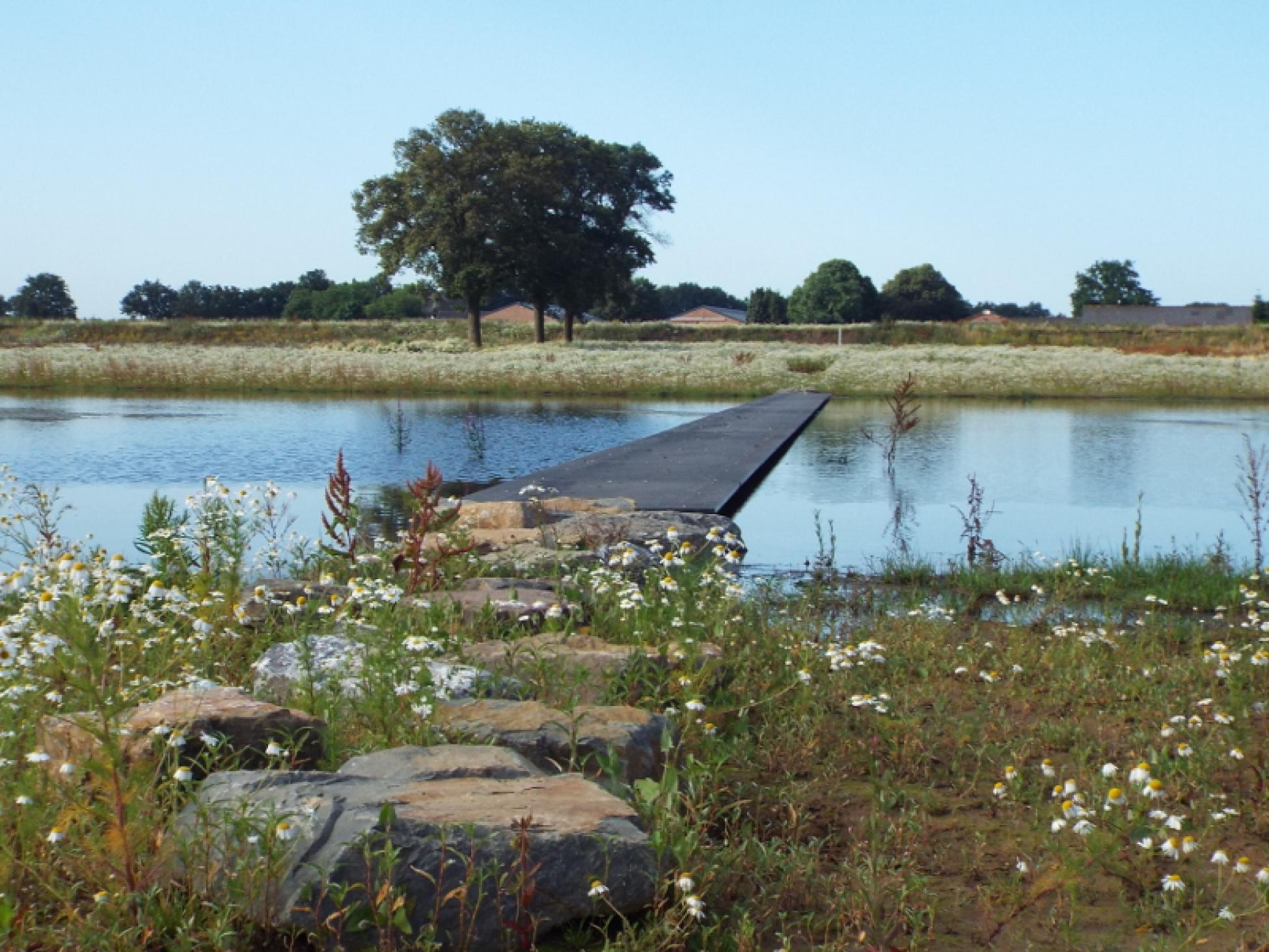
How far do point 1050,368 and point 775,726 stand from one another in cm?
2897

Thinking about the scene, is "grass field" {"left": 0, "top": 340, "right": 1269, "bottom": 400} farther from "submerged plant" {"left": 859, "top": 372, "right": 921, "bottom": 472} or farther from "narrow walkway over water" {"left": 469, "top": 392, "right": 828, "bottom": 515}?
"narrow walkway over water" {"left": 469, "top": 392, "right": 828, "bottom": 515}

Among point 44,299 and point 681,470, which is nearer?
point 681,470

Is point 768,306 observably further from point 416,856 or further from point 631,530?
point 416,856

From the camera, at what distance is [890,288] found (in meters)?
97.9

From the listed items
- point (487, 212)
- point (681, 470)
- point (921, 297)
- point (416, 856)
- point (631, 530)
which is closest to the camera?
point (416, 856)

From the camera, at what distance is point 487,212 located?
45750 mm

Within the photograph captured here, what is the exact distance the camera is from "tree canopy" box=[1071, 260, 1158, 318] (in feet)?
338

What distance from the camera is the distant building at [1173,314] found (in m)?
76.8

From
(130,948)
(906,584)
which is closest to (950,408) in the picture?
(906,584)

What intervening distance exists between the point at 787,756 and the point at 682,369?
89.8ft

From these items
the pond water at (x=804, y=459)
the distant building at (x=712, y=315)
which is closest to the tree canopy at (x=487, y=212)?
the pond water at (x=804, y=459)

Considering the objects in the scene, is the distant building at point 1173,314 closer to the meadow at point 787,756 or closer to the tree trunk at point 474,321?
the tree trunk at point 474,321

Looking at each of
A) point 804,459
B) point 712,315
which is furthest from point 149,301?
point 804,459

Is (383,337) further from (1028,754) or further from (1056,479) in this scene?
(1028,754)
